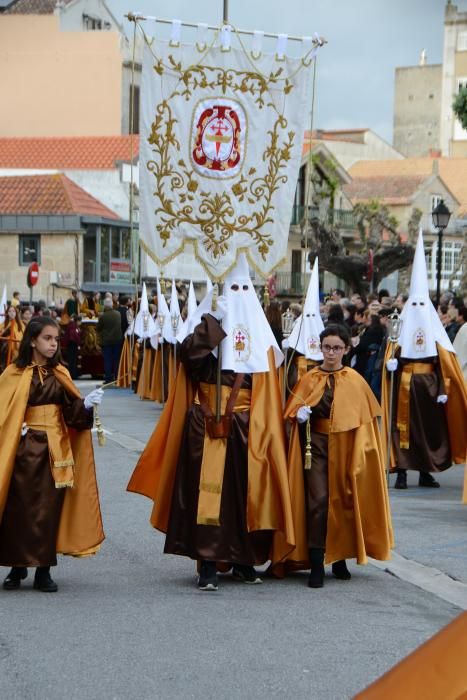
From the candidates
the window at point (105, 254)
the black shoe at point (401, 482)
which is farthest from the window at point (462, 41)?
the black shoe at point (401, 482)

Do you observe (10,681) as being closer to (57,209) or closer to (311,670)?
(311,670)

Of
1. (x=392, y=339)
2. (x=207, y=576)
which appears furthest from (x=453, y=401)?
(x=207, y=576)

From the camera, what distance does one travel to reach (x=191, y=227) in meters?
8.36

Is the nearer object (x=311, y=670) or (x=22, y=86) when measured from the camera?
(x=311, y=670)

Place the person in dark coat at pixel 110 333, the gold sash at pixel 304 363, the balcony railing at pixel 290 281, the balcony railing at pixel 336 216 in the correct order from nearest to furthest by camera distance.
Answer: the gold sash at pixel 304 363
the person in dark coat at pixel 110 333
the balcony railing at pixel 336 216
the balcony railing at pixel 290 281

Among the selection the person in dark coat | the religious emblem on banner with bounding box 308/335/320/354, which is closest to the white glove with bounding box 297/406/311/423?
the religious emblem on banner with bounding box 308/335/320/354

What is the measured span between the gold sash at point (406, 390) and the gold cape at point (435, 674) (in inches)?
414

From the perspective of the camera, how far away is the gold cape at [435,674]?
2.57 metres

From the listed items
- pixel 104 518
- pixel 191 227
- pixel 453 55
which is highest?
pixel 453 55

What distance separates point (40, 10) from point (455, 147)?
3135 centimetres

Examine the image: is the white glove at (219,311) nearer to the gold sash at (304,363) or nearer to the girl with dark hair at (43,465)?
the girl with dark hair at (43,465)

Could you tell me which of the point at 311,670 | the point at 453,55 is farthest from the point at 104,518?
the point at 453,55

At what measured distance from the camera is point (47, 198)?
46219mm

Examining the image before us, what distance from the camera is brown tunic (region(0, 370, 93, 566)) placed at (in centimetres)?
771
